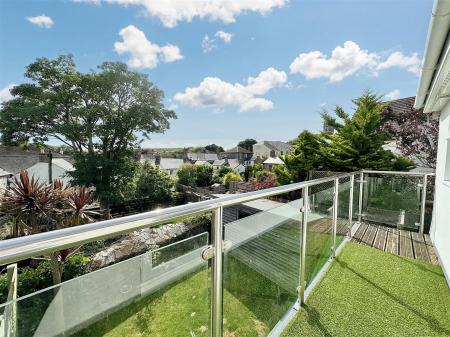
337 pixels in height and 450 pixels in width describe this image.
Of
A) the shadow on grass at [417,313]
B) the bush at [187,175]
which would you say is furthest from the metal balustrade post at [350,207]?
the bush at [187,175]

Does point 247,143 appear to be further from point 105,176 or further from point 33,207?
point 33,207

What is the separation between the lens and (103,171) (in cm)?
1638

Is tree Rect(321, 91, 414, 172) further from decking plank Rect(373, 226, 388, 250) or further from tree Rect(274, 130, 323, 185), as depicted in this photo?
decking plank Rect(373, 226, 388, 250)

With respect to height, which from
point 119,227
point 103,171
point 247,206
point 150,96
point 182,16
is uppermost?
point 182,16

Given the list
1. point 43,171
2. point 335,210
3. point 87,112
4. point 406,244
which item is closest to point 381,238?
point 406,244

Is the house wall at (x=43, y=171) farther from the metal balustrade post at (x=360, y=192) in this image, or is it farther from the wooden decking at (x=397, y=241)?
the wooden decking at (x=397, y=241)

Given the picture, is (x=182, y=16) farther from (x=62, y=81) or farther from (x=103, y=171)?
(x=103, y=171)

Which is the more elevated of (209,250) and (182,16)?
(182,16)

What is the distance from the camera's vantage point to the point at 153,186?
60.0ft

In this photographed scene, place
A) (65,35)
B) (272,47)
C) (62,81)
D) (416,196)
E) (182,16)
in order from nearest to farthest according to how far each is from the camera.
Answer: (416,196), (272,47), (182,16), (62,81), (65,35)

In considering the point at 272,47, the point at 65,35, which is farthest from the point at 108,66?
the point at 272,47

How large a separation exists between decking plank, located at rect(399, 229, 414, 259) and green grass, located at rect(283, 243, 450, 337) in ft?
1.10

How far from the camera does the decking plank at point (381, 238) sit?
3.85 meters

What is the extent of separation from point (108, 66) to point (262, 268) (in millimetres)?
18704
